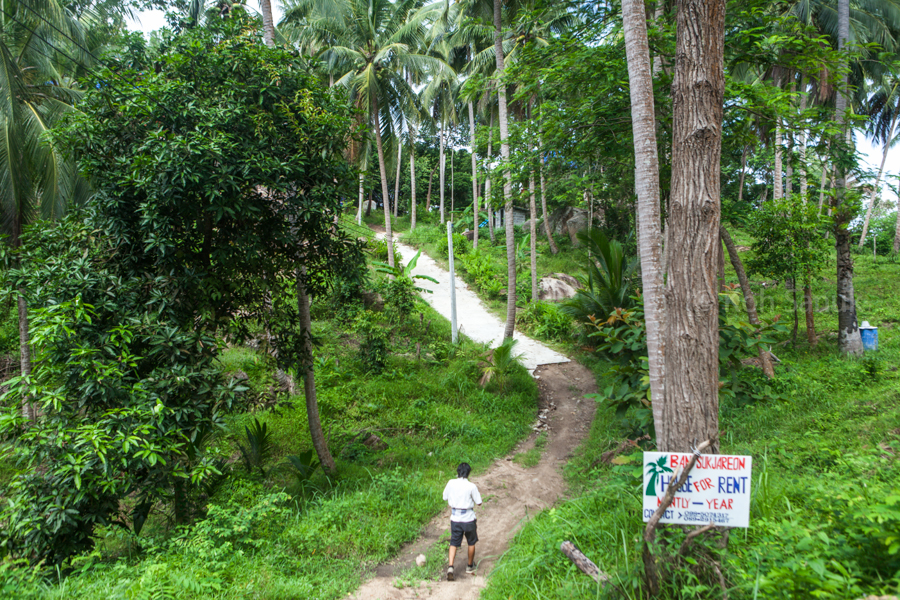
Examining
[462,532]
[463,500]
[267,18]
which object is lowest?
[462,532]

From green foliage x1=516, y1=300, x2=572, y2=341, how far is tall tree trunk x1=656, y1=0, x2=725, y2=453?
1153 centimetres

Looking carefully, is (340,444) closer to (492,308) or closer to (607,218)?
(492,308)

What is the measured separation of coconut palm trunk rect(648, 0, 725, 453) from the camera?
10.3ft

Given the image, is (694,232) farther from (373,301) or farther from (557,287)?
(557,287)

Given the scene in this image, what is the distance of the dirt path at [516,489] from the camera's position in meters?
4.53

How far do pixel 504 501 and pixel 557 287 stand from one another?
13.0 metres

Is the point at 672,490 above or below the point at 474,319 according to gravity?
below

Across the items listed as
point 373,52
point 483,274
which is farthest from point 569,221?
point 373,52

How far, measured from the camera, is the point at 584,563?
3.39 meters

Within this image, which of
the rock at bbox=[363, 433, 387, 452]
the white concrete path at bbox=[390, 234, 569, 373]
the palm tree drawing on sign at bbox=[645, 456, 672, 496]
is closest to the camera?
the palm tree drawing on sign at bbox=[645, 456, 672, 496]

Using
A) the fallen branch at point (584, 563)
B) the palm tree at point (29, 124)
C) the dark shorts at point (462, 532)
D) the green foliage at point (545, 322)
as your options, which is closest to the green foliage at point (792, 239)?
the green foliage at point (545, 322)

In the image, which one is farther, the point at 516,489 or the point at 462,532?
the point at 516,489

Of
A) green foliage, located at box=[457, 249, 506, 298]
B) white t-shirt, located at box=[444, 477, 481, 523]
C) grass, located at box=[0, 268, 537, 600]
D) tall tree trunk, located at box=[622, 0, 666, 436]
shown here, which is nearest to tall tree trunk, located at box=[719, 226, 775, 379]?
tall tree trunk, located at box=[622, 0, 666, 436]

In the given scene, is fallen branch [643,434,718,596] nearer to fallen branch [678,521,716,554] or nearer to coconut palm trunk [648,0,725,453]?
fallen branch [678,521,716,554]
